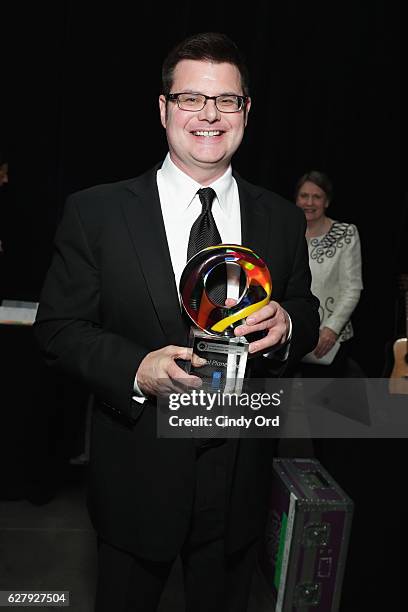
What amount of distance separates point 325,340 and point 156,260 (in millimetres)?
1798

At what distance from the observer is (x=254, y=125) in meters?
3.83

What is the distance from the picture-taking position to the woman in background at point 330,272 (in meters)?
2.97

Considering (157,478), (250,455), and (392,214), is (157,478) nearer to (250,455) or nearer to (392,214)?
(250,455)

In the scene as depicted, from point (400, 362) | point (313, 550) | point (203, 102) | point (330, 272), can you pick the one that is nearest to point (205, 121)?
point (203, 102)

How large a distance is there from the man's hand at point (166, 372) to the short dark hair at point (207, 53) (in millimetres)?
569

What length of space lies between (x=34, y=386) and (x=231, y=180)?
5.59 feet

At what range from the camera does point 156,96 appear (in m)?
3.65

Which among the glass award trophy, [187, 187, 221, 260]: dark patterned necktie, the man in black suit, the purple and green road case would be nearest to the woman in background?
the purple and green road case

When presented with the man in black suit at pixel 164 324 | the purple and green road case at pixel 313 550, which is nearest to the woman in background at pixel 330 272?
the purple and green road case at pixel 313 550

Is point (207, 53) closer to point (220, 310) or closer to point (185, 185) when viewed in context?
point (185, 185)

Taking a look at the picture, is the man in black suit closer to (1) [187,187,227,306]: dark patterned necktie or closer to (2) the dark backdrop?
(1) [187,187,227,306]: dark patterned necktie

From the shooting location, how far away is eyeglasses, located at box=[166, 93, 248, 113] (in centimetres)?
129

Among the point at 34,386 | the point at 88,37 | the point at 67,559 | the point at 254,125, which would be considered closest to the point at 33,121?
the point at 88,37

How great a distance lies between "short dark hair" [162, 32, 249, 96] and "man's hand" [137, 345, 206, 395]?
569mm
